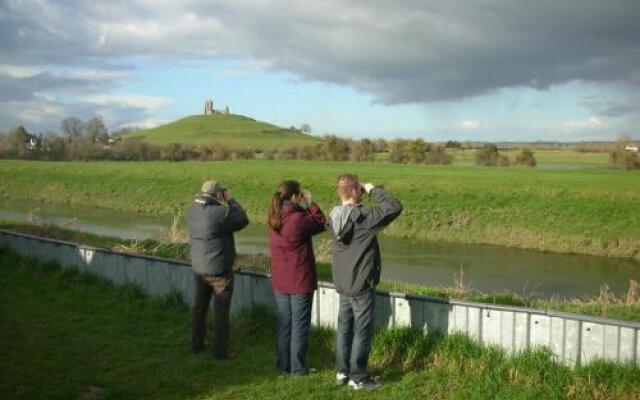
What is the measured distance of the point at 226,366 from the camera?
718cm

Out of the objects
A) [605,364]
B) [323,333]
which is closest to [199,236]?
[323,333]

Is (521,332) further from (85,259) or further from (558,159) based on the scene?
(558,159)

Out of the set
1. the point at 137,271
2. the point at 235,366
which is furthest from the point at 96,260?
the point at 235,366

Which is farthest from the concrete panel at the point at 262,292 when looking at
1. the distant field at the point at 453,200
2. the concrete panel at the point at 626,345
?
the distant field at the point at 453,200

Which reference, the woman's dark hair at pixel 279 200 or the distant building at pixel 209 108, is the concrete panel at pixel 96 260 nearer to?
the woman's dark hair at pixel 279 200

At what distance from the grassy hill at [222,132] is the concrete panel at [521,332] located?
9647 cm

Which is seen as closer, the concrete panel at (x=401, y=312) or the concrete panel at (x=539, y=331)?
the concrete panel at (x=539, y=331)

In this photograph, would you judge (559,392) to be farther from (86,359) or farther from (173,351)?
(86,359)

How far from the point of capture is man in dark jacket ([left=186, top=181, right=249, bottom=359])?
7465mm

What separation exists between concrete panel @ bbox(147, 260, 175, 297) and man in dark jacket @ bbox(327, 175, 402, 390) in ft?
13.2

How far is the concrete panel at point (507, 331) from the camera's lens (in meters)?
6.77

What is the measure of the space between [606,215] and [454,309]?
22.4 meters

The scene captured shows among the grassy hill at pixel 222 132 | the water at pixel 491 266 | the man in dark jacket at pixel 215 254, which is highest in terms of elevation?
the grassy hill at pixel 222 132

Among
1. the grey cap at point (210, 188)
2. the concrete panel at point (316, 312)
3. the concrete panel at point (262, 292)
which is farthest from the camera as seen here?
the concrete panel at point (262, 292)
